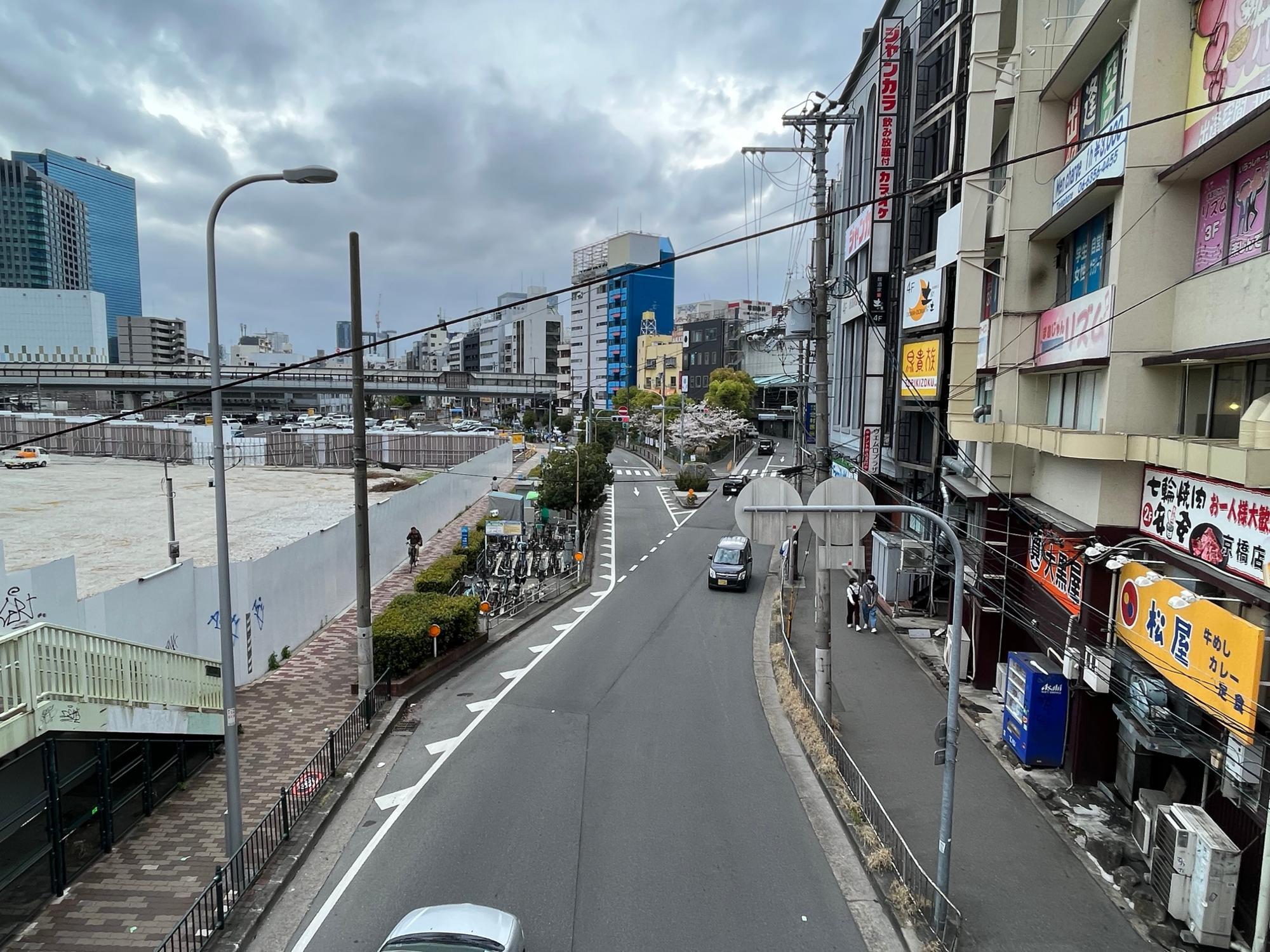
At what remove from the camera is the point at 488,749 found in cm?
1367

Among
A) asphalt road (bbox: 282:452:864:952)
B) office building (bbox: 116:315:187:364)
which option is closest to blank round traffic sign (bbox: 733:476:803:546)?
asphalt road (bbox: 282:452:864:952)

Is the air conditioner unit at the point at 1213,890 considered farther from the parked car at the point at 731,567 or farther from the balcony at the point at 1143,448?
the parked car at the point at 731,567

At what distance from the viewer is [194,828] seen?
36.1 ft

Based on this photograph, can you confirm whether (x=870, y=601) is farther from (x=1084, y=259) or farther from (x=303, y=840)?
(x=303, y=840)

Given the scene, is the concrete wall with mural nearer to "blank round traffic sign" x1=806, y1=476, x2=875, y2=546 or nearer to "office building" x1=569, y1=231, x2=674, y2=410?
"blank round traffic sign" x1=806, y1=476, x2=875, y2=546

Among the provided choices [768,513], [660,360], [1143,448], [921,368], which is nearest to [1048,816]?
[1143,448]

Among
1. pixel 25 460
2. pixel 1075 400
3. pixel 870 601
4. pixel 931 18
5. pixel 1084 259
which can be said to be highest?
pixel 931 18

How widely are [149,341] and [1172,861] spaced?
21027 centimetres

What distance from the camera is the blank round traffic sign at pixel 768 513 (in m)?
8.27

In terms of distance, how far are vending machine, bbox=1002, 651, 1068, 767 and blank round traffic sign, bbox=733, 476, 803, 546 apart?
24.5ft

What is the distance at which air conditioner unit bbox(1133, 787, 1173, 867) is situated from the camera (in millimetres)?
10039

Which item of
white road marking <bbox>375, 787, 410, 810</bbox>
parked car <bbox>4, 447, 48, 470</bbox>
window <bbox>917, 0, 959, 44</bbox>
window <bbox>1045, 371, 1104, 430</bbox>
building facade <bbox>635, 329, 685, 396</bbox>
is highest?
window <bbox>917, 0, 959, 44</bbox>

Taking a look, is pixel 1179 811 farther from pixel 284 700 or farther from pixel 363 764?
pixel 284 700

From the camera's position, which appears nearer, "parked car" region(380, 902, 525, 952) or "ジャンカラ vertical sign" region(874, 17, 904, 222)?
"parked car" region(380, 902, 525, 952)
